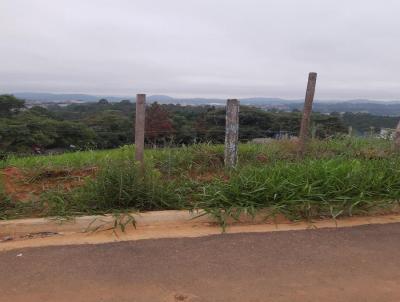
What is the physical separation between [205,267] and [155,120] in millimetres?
6485

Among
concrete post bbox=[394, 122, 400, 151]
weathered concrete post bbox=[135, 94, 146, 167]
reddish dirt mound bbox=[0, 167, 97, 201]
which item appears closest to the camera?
reddish dirt mound bbox=[0, 167, 97, 201]

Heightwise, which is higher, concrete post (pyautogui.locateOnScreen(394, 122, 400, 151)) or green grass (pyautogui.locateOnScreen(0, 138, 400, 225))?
concrete post (pyautogui.locateOnScreen(394, 122, 400, 151))

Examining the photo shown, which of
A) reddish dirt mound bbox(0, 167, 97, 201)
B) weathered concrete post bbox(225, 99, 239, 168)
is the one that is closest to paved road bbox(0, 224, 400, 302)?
reddish dirt mound bbox(0, 167, 97, 201)

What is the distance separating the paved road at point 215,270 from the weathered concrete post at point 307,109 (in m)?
2.38

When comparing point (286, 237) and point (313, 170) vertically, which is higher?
point (313, 170)

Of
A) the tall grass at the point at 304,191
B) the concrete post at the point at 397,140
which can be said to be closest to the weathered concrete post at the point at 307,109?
the tall grass at the point at 304,191

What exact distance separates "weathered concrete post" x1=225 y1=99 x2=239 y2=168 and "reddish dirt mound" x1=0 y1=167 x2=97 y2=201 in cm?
173

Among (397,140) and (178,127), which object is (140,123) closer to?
(397,140)

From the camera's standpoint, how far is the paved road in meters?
3.08

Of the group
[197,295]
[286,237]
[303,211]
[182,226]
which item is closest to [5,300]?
[197,295]

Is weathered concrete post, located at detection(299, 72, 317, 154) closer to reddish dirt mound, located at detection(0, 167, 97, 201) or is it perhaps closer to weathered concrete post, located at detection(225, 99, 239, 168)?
weathered concrete post, located at detection(225, 99, 239, 168)

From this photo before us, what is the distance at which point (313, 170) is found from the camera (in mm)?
5211

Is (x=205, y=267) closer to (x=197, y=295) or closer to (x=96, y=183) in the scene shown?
(x=197, y=295)

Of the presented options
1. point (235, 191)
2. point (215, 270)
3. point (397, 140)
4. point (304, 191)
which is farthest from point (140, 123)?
point (397, 140)
